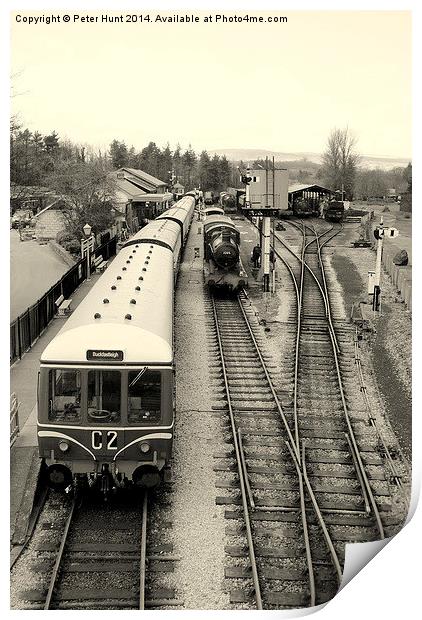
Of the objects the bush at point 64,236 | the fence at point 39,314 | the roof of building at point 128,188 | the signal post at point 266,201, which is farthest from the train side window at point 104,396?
the roof of building at point 128,188

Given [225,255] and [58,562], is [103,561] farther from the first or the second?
[225,255]

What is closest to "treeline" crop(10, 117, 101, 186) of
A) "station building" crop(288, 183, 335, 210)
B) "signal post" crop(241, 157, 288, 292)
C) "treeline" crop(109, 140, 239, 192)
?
"treeline" crop(109, 140, 239, 192)

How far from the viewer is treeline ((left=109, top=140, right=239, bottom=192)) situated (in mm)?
11086

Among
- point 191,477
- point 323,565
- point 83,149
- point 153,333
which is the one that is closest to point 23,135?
point 83,149

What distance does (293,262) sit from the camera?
625 inches

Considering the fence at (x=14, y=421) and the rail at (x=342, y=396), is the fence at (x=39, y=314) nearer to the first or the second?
the fence at (x=14, y=421)

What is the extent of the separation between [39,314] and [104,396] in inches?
169

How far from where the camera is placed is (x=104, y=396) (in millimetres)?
7598

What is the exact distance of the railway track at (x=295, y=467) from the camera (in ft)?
22.9

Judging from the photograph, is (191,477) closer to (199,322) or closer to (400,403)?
(400,403)

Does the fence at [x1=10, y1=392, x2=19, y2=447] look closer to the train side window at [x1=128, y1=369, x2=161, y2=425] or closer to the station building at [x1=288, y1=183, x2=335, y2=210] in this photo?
the train side window at [x1=128, y1=369, x2=161, y2=425]

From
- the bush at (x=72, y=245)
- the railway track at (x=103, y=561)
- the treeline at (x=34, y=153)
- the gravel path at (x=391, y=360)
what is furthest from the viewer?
the bush at (x=72, y=245)

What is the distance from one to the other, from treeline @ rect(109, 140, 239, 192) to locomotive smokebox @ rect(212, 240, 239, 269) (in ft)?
4.97

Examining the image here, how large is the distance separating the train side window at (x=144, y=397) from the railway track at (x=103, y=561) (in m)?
1.01
